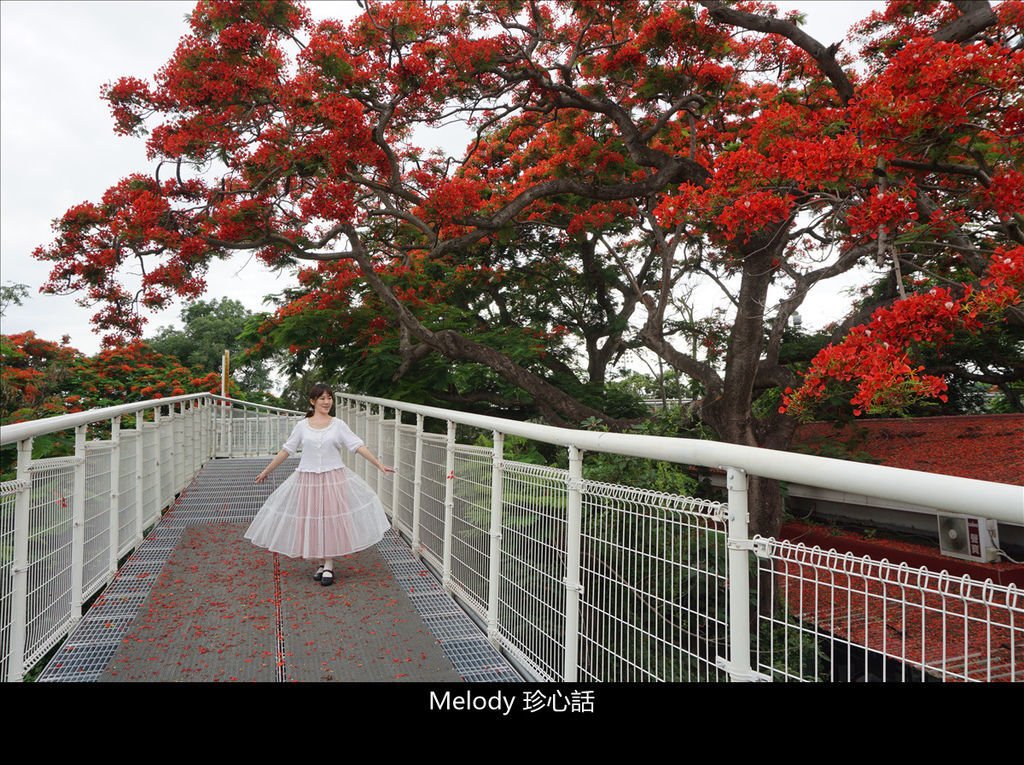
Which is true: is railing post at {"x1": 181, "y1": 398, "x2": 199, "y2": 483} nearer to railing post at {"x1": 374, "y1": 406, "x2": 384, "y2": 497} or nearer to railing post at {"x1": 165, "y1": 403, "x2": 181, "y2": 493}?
railing post at {"x1": 165, "y1": 403, "x2": 181, "y2": 493}

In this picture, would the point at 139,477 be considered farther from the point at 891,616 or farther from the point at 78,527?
the point at 891,616

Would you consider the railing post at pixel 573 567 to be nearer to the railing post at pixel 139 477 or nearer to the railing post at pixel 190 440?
the railing post at pixel 139 477

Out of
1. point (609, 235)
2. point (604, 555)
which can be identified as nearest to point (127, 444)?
point (604, 555)

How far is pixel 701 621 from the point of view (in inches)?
89.6

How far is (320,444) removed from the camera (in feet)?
17.2

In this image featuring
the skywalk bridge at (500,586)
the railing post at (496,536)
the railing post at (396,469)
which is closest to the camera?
the skywalk bridge at (500,586)

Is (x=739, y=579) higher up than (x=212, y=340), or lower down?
lower down

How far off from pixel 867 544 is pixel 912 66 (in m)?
6.44

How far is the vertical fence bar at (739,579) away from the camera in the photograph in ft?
6.32

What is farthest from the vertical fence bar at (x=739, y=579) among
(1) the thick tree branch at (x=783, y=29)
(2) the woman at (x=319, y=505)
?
(1) the thick tree branch at (x=783, y=29)

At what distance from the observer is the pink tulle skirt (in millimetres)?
5062

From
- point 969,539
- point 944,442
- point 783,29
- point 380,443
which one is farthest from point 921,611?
point 944,442

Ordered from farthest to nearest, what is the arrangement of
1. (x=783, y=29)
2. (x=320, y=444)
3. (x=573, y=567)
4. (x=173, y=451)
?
(x=173, y=451) < (x=783, y=29) < (x=320, y=444) < (x=573, y=567)

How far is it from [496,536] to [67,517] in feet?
7.94
